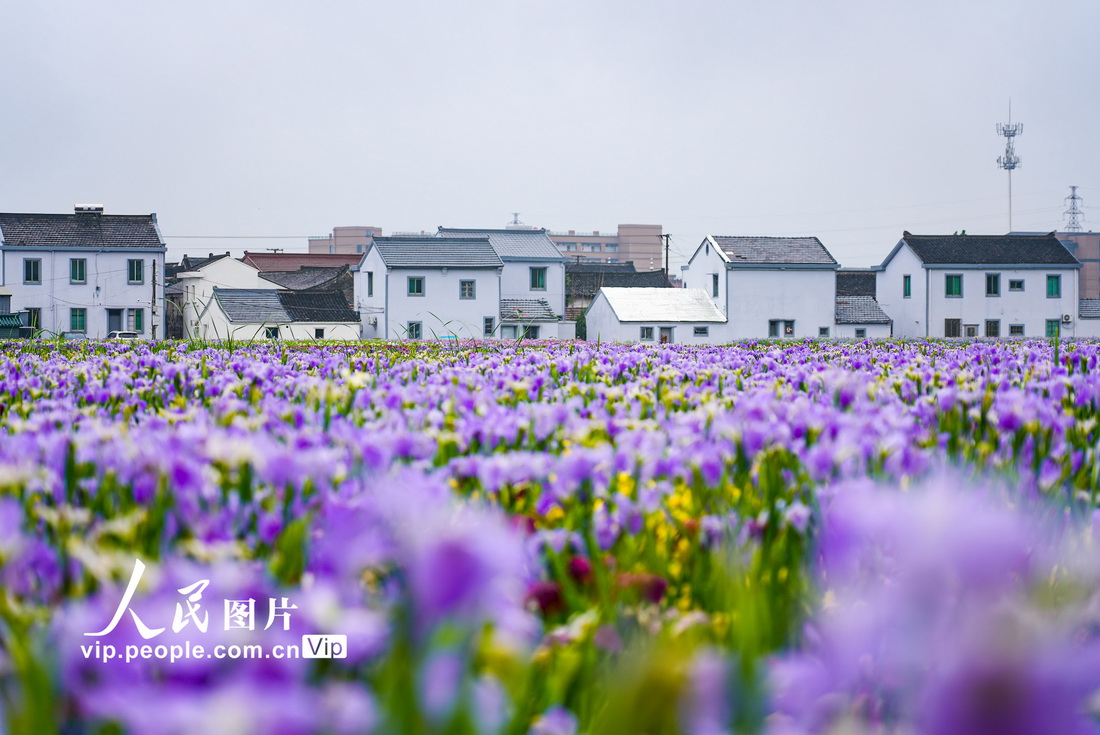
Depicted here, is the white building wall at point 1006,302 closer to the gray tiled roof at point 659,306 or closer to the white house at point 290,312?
the gray tiled roof at point 659,306

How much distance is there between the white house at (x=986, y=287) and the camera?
56.6 metres

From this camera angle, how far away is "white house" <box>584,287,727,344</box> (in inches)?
2069

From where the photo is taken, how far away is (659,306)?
54.6 meters

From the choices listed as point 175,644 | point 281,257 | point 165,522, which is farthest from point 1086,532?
point 281,257

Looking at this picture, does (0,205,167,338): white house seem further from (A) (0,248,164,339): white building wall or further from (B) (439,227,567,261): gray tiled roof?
(B) (439,227,567,261): gray tiled roof

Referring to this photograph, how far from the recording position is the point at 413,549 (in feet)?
3.12

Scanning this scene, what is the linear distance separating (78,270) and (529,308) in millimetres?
25670

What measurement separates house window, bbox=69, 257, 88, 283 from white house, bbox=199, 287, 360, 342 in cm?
663

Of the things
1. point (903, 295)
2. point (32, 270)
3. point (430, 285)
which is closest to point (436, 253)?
point (430, 285)

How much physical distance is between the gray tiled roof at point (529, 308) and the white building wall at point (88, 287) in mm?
19620

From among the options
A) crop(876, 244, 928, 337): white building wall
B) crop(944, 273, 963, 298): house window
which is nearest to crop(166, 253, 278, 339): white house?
crop(876, 244, 928, 337): white building wall

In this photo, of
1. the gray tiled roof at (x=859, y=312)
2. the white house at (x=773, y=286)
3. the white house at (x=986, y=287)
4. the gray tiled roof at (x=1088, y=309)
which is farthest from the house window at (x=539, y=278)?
the gray tiled roof at (x=1088, y=309)

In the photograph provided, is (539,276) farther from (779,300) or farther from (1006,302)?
(1006,302)

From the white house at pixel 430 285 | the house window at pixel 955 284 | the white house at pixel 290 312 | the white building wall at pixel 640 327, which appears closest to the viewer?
the white building wall at pixel 640 327
